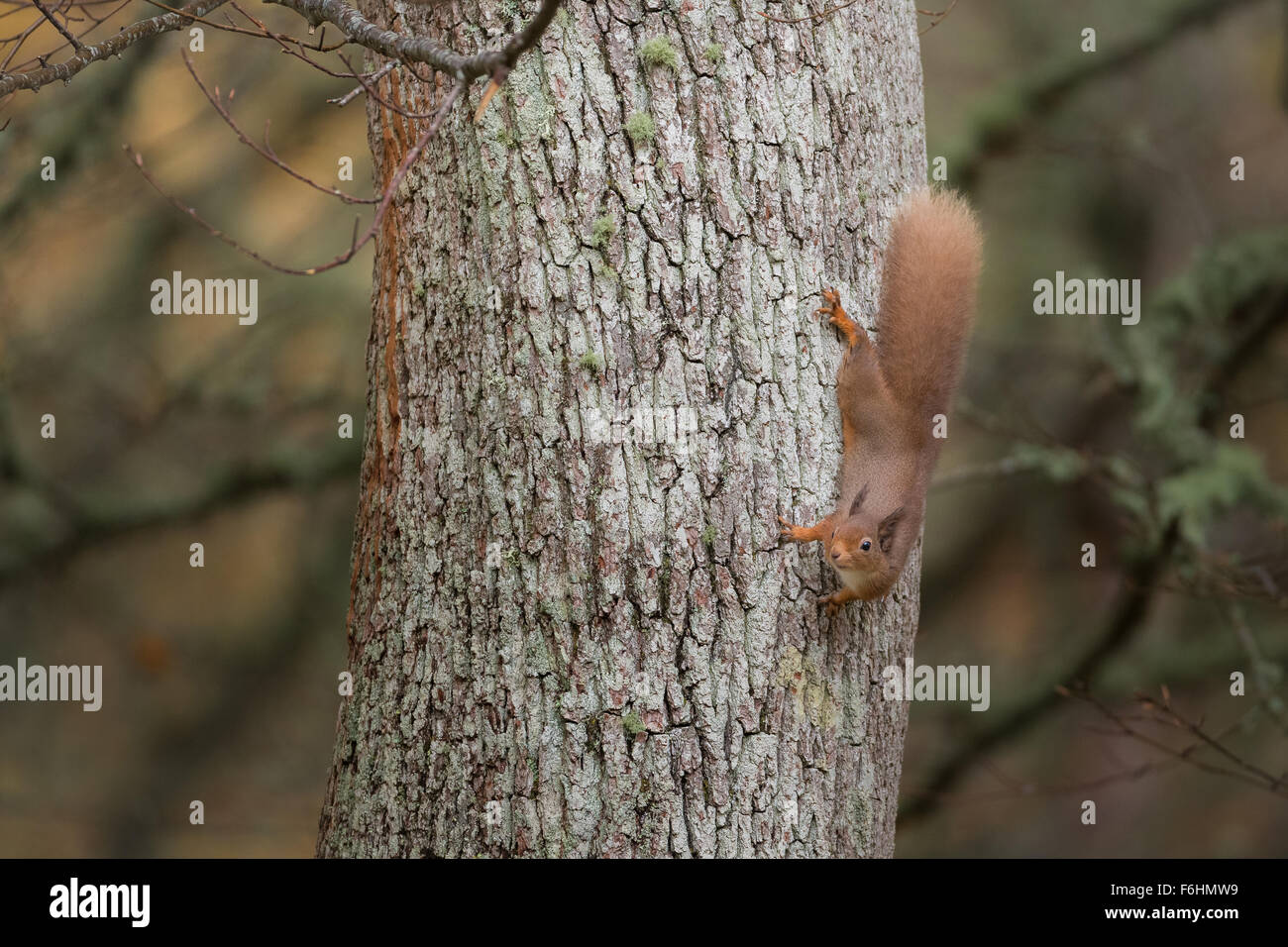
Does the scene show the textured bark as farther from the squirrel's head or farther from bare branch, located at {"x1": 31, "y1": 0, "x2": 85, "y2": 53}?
bare branch, located at {"x1": 31, "y1": 0, "x2": 85, "y2": 53}

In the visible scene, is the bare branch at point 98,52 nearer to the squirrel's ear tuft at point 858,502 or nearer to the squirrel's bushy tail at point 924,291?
the squirrel's bushy tail at point 924,291

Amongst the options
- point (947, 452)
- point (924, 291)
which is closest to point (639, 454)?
point (924, 291)

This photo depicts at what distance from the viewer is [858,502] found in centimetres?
255

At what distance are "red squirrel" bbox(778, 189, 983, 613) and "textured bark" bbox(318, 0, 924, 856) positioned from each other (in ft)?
0.17

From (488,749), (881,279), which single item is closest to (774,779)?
(488,749)

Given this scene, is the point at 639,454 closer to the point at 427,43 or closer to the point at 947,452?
the point at 427,43

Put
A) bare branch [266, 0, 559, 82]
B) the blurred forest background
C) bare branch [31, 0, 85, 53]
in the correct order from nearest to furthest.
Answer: bare branch [266, 0, 559, 82] → bare branch [31, 0, 85, 53] → the blurred forest background

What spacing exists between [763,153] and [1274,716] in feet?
10.6

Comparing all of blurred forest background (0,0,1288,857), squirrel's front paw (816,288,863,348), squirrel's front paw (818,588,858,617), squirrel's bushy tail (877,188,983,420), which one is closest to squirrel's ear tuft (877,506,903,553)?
squirrel's front paw (818,588,858,617)

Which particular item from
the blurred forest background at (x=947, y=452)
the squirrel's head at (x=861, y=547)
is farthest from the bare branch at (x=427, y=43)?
the blurred forest background at (x=947, y=452)

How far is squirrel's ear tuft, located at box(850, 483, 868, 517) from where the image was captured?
8.32ft

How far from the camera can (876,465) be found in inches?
103

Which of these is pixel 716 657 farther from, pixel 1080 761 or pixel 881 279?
pixel 1080 761

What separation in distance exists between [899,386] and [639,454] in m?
0.68
